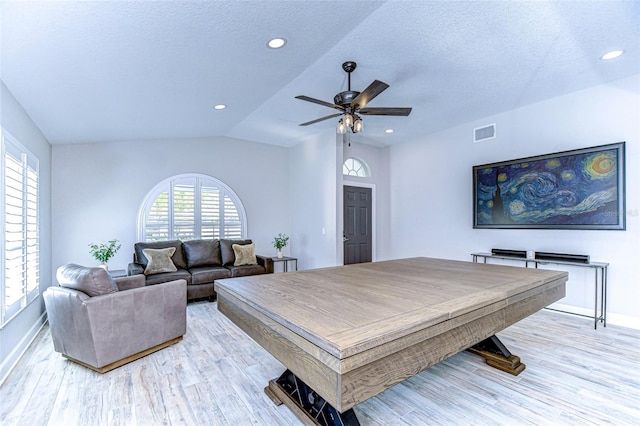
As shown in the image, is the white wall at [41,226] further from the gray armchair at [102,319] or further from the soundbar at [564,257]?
the soundbar at [564,257]

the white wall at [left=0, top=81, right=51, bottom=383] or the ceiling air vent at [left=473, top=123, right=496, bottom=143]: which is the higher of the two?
the ceiling air vent at [left=473, top=123, right=496, bottom=143]

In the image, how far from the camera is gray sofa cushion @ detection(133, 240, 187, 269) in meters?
4.66

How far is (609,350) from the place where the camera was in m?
2.90

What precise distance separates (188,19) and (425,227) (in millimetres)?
4981

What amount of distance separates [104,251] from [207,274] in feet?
4.79

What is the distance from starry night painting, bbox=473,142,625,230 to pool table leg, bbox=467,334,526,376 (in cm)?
228

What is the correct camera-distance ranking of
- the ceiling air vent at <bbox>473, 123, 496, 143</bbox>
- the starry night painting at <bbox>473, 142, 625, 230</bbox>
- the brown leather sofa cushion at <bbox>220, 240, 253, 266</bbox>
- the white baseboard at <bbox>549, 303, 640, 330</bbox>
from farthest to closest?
the brown leather sofa cushion at <bbox>220, 240, 253, 266</bbox> < the ceiling air vent at <bbox>473, 123, 496, 143</bbox> < the starry night painting at <bbox>473, 142, 625, 230</bbox> < the white baseboard at <bbox>549, 303, 640, 330</bbox>

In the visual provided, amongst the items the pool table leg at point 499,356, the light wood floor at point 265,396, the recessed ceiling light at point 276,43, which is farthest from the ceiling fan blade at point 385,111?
the light wood floor at point 265,396

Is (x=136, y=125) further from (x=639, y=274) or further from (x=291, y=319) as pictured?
(x=639, y=274)

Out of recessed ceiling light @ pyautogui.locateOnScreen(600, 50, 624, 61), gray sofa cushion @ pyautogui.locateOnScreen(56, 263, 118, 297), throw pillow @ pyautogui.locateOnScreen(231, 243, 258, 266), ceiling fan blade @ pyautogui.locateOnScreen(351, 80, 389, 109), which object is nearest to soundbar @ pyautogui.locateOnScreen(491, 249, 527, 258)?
recessed ceiling light @ pyautogui.locateOnScreen(600, 50, 624, 61)

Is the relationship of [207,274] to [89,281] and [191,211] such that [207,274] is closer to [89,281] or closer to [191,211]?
[191,211]

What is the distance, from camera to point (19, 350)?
2.79 m

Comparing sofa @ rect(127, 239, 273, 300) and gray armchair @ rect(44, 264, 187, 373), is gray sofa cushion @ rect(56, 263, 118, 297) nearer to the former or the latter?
gray armchair @ rect(44, 264, 187, 373)

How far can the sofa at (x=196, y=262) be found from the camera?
4.45 m
